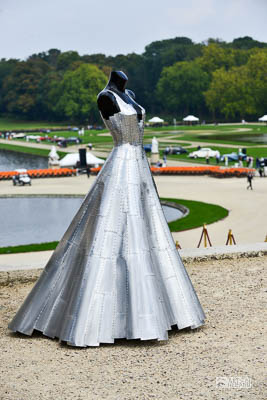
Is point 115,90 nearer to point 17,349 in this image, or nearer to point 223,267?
point 17,349

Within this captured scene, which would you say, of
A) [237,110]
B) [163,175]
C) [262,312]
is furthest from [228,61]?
[262,312]

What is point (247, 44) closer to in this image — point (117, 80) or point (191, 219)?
point (191, 219)

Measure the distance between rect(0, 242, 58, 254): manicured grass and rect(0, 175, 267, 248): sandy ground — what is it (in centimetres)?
445

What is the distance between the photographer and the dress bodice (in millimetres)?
11133

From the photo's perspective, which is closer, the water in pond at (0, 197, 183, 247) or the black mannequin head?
the black mannequin head

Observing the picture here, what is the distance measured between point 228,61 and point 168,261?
5250 inches

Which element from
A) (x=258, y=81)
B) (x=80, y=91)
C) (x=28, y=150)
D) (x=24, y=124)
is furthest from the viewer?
(x=24, y=124)

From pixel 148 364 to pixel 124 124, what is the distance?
3865mm

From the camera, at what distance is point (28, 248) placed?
23000 mm

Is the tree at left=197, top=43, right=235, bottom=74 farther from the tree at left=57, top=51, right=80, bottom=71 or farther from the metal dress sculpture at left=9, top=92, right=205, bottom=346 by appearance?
the metal dress sculpture at left=9, top=92, right=205, bottom=346

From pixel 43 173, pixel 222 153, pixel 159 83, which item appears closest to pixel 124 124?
pixel 43 173

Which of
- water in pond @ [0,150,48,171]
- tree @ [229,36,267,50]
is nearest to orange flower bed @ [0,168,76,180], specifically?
water in pond @ [0,150,48,171]

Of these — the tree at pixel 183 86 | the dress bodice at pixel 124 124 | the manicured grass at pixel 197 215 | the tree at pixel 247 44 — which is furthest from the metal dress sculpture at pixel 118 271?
the tree at pixel 247 44

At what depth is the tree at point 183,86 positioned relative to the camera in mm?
129000
